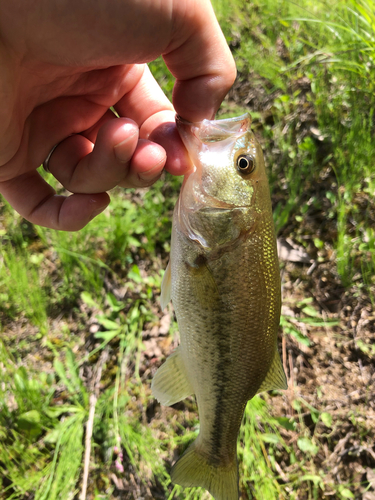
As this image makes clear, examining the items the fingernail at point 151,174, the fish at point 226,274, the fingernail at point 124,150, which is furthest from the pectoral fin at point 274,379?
the fingernail at point 124,150

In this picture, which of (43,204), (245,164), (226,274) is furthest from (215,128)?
(43,204)

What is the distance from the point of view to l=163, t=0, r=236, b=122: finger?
140 centimetres

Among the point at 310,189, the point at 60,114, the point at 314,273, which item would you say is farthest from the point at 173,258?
the point at 310,189

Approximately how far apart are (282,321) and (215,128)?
1940 millimetres

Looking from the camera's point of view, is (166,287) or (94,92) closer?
(166,287)

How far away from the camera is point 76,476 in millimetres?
2338

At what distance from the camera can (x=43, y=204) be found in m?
2.05

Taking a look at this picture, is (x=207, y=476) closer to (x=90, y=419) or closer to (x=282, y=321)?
(x=90, y=419)

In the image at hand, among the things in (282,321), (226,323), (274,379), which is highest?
(226,323)

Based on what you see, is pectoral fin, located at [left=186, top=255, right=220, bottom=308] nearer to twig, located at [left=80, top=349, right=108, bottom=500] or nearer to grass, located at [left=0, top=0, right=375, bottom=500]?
grass, located at [left=0, top=0, right=375, bottom=500]

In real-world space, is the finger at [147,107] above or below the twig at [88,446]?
above

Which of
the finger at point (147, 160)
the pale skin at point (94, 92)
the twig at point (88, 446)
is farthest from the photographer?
the twig at point (88, 446)

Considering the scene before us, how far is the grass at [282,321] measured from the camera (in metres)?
2.39

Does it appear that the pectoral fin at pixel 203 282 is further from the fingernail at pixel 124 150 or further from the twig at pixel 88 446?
the twig at pixel 88 446
